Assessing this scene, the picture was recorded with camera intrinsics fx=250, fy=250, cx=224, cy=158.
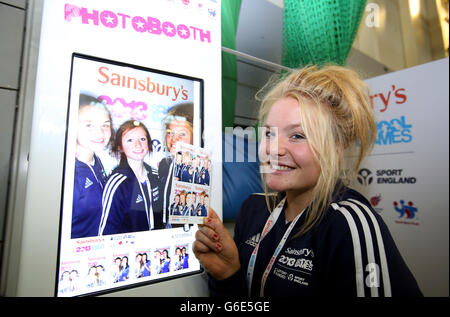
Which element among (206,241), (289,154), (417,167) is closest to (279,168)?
(289,154)

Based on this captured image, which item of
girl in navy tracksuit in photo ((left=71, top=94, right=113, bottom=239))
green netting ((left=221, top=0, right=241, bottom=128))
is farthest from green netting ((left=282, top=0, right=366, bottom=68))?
girl in navy tracksuit in photo ((left=71, top=94, right=113, bottom=239))

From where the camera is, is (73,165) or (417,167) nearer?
(73,165)

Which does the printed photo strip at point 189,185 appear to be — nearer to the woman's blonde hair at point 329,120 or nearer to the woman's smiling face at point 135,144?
the woman's smiling face at point 135,144

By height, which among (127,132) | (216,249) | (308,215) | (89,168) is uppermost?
(127,132)

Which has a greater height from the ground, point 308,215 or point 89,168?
point 89,168

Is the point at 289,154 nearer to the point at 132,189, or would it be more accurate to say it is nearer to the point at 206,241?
the point at 206,241

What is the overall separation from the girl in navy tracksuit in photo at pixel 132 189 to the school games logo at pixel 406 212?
151 centimetres

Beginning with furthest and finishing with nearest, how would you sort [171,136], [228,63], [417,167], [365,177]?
[365,177]
[417,167]
[228,63]
[171,136]

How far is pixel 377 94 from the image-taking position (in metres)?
1.70

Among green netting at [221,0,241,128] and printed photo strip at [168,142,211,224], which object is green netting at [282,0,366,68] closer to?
green netting at [221,0,241,128]

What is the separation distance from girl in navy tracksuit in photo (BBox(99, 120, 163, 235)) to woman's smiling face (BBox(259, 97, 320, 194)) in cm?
35

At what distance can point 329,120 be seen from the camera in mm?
688

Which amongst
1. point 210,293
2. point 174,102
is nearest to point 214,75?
point 174,102

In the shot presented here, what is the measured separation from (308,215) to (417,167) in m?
1.21
